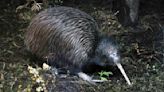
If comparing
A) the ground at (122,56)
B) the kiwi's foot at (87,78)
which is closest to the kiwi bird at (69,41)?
the kiwi's foot at (87,78)

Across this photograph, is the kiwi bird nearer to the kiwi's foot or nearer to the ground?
the kiwi's foot

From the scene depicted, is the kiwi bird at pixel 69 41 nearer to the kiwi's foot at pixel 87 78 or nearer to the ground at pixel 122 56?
the kiwi's foot at pixel 87 78

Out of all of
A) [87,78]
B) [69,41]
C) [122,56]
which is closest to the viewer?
[69,41]

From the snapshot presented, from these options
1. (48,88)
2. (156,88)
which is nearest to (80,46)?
(48,88)

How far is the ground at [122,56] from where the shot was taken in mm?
4637

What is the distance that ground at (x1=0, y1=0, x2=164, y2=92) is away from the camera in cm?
464

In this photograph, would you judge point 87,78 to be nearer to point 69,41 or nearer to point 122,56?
point 69,41

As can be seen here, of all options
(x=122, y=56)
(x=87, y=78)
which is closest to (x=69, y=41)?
(x=87, y=78)

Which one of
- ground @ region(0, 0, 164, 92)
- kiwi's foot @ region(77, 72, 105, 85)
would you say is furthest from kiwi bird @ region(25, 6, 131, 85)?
ground @ region(0, 0, 164, 92)

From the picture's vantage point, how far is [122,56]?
505 centimetres

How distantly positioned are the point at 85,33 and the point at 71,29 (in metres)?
0.14

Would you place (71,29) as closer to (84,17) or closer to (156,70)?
(84,17)

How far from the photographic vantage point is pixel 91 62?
479 centimetres

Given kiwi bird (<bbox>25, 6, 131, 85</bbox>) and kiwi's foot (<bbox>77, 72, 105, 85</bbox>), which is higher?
kiwi bird (<bbox>25, 6, 131, 85</bbox>)
